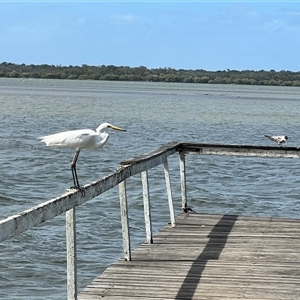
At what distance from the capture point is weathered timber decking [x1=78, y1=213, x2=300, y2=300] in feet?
21.7

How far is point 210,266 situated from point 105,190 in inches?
53.2

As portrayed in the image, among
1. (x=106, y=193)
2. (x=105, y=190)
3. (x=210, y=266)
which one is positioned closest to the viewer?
(x=105, y=190)

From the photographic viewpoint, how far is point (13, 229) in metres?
4.87

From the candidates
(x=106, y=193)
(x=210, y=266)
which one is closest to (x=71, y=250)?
(x=210, y=266)

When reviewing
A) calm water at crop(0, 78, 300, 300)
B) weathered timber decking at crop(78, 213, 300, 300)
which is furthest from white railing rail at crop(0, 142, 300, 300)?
calm water at crop(0, 78, 300, 300)

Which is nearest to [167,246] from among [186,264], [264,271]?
[186,264]

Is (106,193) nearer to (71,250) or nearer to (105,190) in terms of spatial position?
(105,190)

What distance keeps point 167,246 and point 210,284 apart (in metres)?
1.53

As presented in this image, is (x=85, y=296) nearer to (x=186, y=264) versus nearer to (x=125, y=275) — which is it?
(x=125, y=275)

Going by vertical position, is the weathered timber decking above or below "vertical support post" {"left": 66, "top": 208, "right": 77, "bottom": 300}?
below

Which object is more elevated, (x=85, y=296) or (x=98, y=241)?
(x=85, y=296)

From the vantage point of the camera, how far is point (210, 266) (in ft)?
24.5

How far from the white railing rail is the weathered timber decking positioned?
1.06 feet

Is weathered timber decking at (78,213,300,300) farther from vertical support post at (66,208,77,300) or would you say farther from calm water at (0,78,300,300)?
calm water at (0,78,300,300)
